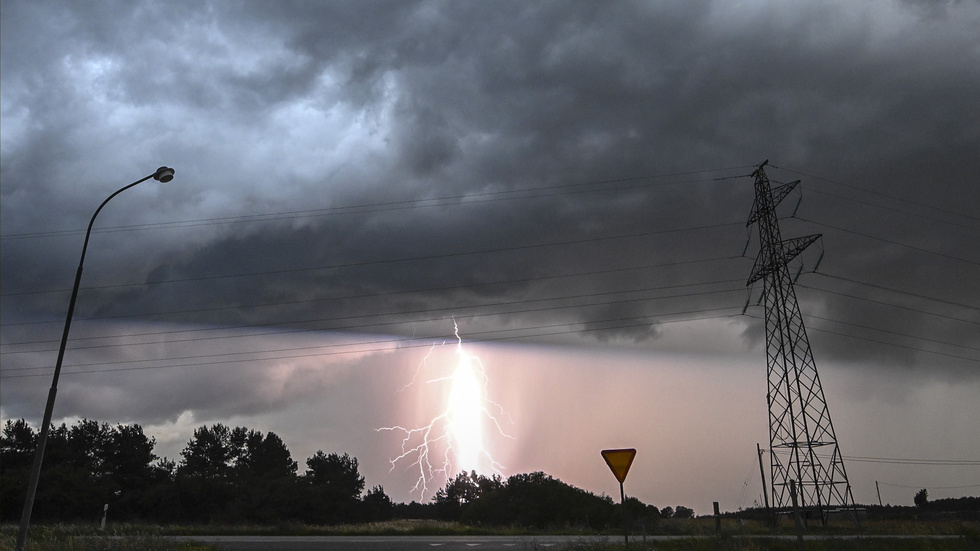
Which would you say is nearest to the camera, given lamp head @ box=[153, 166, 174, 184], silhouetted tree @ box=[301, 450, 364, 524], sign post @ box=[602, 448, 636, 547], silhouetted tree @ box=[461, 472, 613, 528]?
sign post @ box=[602, 448, 636, 547]

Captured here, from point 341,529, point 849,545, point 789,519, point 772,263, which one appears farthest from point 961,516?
point 341,529

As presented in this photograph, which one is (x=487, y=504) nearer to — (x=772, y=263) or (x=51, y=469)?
(x=772, y=263)

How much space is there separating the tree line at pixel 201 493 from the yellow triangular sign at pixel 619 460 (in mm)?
34396

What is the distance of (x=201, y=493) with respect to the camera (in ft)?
210

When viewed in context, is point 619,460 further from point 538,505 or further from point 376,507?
point 376,507

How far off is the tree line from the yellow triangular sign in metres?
34.4

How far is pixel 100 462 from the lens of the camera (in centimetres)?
7119

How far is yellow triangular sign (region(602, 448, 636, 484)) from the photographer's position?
1700 centimetres

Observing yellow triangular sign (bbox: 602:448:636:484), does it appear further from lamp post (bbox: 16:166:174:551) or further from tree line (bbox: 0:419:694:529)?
tree line (bbox: 0:419:694:529)

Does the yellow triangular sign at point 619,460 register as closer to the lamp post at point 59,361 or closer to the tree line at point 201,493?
the lamp post at point 59,361

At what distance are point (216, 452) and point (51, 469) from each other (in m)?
21.0

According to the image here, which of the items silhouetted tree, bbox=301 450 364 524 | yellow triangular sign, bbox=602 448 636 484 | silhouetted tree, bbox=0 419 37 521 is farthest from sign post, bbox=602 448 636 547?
silhouetted tree, bbox=0 419 37 521

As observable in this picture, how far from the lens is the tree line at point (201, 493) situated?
2242 inches

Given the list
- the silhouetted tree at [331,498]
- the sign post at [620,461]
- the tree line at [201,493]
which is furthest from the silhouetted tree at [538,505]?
the sign post at [620,461]
